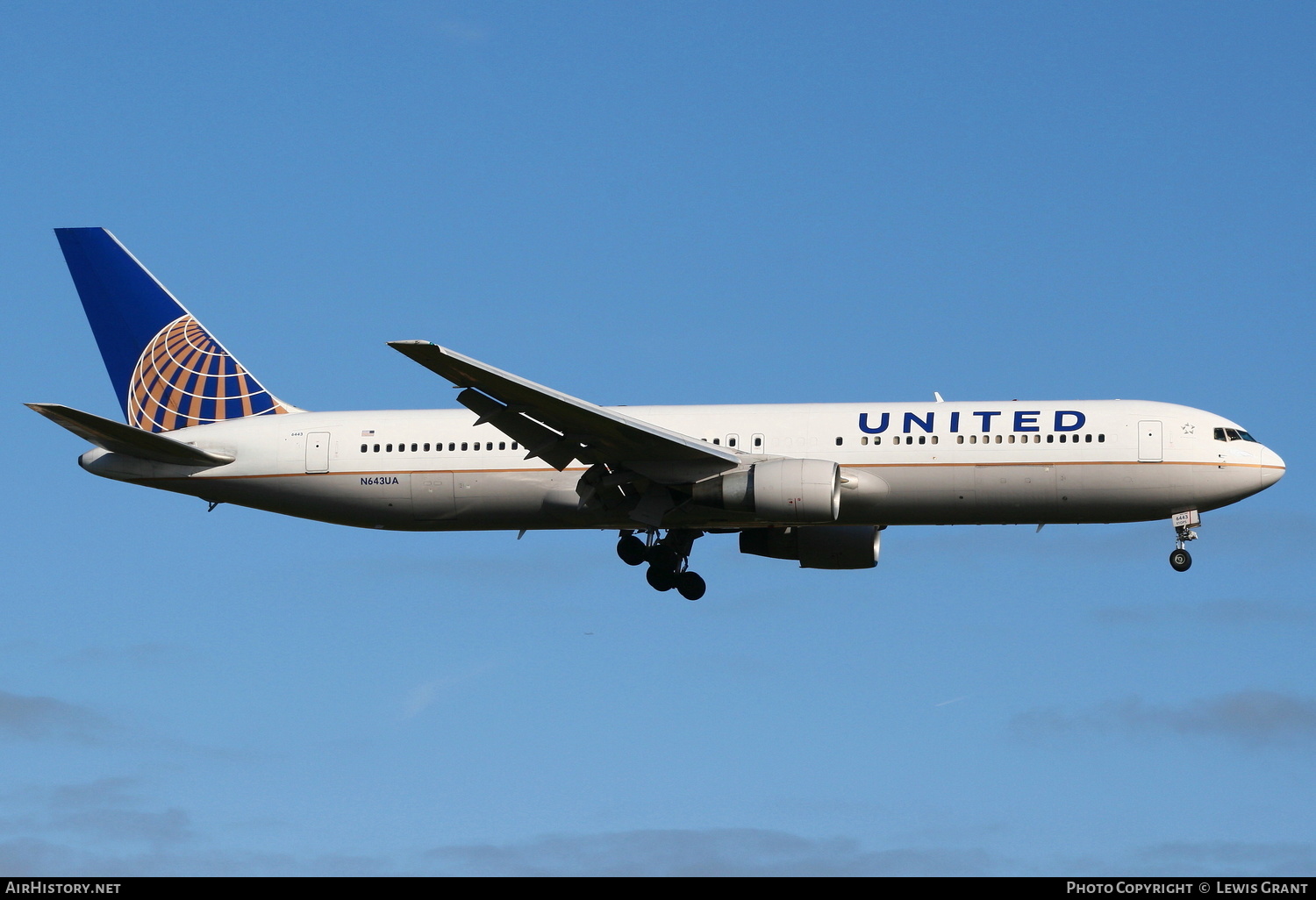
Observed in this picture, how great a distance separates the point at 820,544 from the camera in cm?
4150

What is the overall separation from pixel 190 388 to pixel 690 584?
1362cm

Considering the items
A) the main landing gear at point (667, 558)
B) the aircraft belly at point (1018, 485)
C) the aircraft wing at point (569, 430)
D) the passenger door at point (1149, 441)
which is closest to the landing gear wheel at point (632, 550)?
the main landing gear at point (667, 558)

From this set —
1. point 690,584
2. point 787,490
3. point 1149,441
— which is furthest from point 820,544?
point 1149,441

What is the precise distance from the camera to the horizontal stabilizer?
3794 cm

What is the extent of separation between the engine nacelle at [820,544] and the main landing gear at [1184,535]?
7.05 m

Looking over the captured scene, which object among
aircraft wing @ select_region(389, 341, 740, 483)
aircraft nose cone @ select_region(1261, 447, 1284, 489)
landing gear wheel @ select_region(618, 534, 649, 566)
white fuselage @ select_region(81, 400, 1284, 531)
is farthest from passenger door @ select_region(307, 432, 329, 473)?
→ aircraft nose cone @ select_region(1261, 447, 1284, 489)

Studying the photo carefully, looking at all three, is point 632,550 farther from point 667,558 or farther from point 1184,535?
point 1184,535

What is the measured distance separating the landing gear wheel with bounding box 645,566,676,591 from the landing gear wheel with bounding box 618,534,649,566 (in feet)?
1.40

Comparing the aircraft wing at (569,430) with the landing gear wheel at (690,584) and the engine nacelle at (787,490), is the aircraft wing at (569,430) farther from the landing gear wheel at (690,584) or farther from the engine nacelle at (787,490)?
the landing gear wheel at (690,584)

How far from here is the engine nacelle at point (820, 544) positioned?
41312mm

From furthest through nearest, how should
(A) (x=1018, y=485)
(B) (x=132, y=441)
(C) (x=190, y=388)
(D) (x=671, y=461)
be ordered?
(C) (x=190, y=388) → (B) (x=132, y=441) → (D) (x=671, y=461) → (A) (x=1018, y=485)
